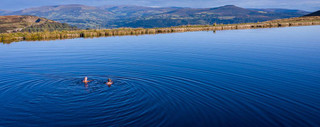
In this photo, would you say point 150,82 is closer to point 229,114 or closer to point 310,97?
point 229,114

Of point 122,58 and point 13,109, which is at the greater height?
point 122,58

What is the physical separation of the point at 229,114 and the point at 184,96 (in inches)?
126

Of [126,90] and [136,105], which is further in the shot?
[126,90]

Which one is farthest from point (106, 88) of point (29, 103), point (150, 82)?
point (29, 103)

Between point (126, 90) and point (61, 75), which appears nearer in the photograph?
point (126, 90)

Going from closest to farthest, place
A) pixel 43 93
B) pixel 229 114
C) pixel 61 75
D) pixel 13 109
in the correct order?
pixel 229 114 < pixel 13 109 < pixel 43 93 < pixel 61 75

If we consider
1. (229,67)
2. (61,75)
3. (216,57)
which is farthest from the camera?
(216,57)

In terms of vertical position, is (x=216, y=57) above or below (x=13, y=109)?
above

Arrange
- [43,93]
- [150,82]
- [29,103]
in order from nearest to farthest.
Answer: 1. [29,103]
2. [43,93]
3. [150,82]

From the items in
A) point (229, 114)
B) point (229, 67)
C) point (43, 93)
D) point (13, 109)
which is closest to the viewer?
point (229, 114)

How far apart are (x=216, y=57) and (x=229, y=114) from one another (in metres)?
15.0

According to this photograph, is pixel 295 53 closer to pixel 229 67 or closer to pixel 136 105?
pixel 229 67

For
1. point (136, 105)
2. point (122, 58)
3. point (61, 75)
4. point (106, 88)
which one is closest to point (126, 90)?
point (106, 88)

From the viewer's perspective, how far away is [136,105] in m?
12.2
